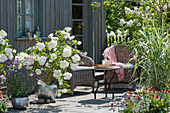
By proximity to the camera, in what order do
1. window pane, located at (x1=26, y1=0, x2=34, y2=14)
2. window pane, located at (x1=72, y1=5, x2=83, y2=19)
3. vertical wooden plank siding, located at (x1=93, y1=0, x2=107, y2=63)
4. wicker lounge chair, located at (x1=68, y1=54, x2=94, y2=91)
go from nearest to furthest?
wicker lounge chair, located at (x1=68, y1=54, x2=94, y2=91) < window pane, located at (x1=26, y1=0, x2=34, y2=14) < window pane, located at (x1=72, y1=5, x2=83, y2=19) < vertical wooden plank siding, located at (x1=93, y1=0, x2=107, y2=63)

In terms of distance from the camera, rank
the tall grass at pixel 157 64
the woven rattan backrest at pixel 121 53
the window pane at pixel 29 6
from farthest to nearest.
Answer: the woven rattan backrest at pixel 121 53 < the window pane at pixel 29 6 < the tall grass at pixel 157 64

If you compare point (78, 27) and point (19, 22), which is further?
point (78, 27)

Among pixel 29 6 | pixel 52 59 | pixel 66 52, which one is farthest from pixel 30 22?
pixel 66 52

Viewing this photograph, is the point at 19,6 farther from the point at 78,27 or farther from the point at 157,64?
the point at 157,64

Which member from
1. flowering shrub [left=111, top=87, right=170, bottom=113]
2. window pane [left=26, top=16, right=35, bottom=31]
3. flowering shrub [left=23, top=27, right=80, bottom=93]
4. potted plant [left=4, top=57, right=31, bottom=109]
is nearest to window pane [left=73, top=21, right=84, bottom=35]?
window pane [left=26, top=16, right=35, bottom=31]

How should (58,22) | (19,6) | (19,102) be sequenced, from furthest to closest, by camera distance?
(58,22)
(19,6)
(19,102)

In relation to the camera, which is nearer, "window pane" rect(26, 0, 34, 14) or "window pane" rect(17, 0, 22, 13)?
"window pane" rect(17, 0, 22, 13)

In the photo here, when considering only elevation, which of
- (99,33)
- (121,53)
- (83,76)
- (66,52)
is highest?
(99,33)

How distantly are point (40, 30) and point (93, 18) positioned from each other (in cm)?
189

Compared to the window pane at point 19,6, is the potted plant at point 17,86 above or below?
below

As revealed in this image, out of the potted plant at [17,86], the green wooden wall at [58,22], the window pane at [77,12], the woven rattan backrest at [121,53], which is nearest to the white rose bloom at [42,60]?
the potted plant at [17,86]

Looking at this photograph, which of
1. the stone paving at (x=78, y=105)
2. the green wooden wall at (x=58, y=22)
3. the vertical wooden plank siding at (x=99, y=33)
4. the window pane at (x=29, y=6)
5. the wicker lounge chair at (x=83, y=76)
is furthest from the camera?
the vertical wooden plank siding at (x=99, y=33)

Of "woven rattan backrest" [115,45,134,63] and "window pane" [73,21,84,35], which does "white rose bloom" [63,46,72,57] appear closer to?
"woven rattan backrest" [115,45,134,63]

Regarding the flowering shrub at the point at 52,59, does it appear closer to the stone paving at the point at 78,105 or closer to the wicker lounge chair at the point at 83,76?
the stone paving at the point at 78,105
